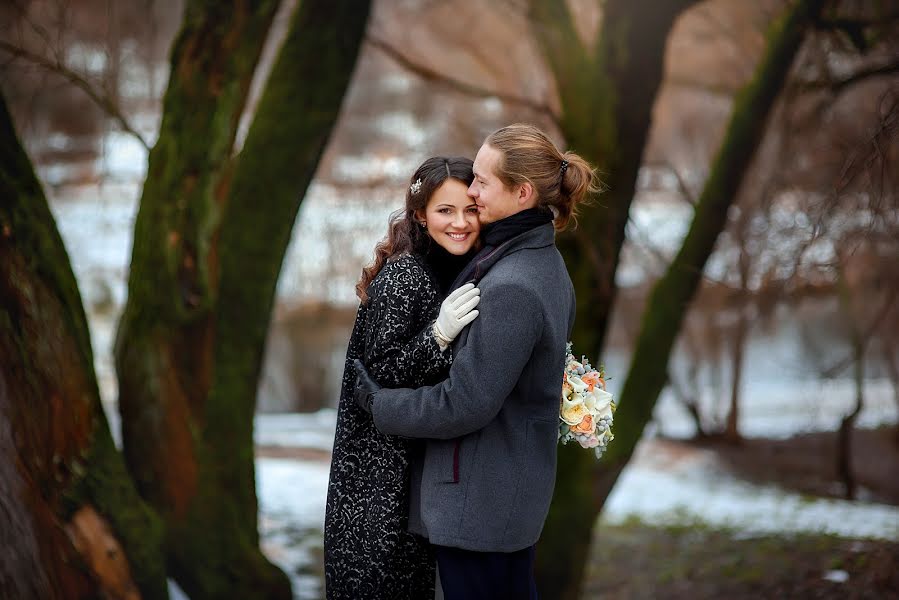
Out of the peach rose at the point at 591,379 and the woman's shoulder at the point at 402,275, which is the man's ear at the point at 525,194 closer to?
the woman's shoulder at the point at 402,275

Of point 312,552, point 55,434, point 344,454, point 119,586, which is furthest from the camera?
point 312,552

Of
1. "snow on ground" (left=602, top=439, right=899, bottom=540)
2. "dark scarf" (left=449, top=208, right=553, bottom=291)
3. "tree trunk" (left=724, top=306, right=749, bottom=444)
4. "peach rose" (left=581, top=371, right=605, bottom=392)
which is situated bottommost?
"snow on ground" (left=602, top=439, right=899, bottom=540)

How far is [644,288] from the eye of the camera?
45.6 feet

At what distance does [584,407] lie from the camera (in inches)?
106

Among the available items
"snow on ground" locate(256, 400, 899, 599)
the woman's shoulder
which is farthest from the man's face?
"snow on ground" locate(256, 400, 899, 599)

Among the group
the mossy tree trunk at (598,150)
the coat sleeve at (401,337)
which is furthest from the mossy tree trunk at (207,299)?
the coat sleeve at (401,337)

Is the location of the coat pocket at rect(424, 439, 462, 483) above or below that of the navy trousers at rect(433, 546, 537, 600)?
above

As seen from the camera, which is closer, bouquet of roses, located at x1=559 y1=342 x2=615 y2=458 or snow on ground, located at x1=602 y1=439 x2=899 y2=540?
bouquet of roses, located at x1=559 y1=342 x2=615 y2=458

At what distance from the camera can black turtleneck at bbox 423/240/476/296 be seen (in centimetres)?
278

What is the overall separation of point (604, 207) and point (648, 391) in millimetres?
1213

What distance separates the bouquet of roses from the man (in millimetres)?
133

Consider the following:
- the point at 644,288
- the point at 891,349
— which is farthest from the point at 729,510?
the point at 644,288

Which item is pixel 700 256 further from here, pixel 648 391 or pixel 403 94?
pixel 403 94

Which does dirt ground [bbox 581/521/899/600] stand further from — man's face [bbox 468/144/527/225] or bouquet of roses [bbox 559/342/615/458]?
man's face [bbox 468/144/527/225]
